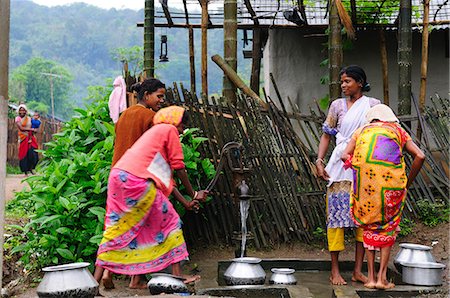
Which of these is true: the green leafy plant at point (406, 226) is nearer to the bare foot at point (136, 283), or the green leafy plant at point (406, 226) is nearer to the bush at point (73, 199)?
the bush at point (73, 199)

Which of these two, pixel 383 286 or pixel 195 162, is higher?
pixel 195 162

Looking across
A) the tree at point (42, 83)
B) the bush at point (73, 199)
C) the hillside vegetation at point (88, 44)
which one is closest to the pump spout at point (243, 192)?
the bush at point (73, 199)

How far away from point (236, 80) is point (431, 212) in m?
2.71

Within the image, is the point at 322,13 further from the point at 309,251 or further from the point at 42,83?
the point at 42,83

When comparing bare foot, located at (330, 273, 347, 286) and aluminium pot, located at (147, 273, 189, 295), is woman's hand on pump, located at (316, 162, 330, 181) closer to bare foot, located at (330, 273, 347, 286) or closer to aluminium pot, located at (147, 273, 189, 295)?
bare foot, located at (330, 273, 347, 286)

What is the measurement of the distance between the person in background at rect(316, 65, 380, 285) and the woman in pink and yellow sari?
135cm

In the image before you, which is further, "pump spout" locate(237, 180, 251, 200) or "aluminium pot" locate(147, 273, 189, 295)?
"pump spout" locate(237, 180, 251, 200)

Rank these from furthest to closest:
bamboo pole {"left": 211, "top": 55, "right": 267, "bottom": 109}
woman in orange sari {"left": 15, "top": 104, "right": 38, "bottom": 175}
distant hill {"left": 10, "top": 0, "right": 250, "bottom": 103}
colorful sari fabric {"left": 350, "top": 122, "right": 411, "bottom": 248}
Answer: distant hill {"left": 10, "top": 0, "right": 250, "bottom": 103} < woman in orange sari {"left": 15, "top": 104, "right": 38, "bottom": 175} < bamboo pole {"left": 211, "top": 55, "right": 267, "bottom": 109} < colorful sari fabric {"left": 350, "top": 122, "right": 411, "bottom": 248}

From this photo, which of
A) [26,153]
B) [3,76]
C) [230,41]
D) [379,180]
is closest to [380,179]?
[379,180]

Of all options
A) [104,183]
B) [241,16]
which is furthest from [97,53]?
[104,183]

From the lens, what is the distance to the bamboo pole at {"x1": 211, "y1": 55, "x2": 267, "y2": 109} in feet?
24.6

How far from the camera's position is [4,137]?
3564mm

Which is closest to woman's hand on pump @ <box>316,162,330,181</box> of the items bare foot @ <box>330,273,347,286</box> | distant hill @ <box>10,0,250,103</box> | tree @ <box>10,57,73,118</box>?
bare foot @ <box>330,273,347,286</box>

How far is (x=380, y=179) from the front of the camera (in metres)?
5.45
